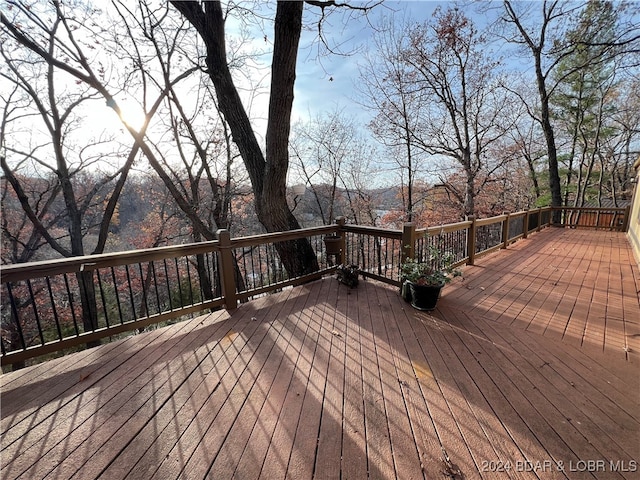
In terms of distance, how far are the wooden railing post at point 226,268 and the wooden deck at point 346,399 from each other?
11.6 inches

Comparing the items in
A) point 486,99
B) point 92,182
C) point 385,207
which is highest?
point 486,99

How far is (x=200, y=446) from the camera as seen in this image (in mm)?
1390

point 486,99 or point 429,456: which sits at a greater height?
point 486,99

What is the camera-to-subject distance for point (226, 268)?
10.1 ft

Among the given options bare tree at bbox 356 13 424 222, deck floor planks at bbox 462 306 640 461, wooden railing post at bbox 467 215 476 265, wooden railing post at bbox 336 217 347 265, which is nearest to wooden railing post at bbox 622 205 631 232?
bare tree at bbox 356 13 424 222

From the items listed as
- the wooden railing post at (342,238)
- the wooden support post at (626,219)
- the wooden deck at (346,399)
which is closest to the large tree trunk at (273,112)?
the wooden railing post at (342,238)

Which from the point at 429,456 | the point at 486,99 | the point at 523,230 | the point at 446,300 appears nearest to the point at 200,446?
the point at 429,456

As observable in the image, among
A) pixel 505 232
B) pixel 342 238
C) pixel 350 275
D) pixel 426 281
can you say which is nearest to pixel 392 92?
pixel 505 232

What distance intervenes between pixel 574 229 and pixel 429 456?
10.9 m

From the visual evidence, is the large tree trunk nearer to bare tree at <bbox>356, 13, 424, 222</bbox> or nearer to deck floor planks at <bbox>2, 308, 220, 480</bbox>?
deck floor planks at <bbox>2, 308, 220, 480</bbox>

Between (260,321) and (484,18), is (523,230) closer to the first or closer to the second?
(484,18)

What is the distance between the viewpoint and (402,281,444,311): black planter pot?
290 cm

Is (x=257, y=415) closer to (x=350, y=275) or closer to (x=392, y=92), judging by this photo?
(x=350, y=275)

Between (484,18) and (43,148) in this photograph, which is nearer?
(43,148)
